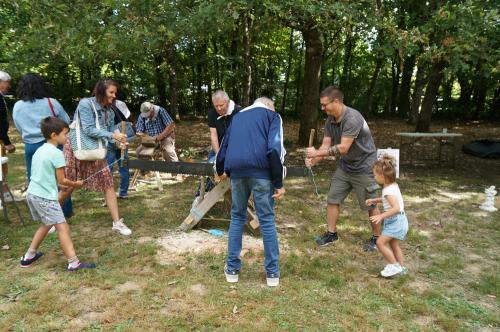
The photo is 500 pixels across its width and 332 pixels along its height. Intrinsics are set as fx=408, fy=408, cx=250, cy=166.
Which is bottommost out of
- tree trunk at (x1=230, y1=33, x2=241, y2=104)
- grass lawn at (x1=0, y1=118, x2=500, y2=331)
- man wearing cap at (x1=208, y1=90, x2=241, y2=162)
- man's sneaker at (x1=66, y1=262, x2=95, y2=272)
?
grass lawn at (x1=0, y1=118, x2=500, y2=331)

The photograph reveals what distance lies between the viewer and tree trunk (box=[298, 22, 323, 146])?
9500 millimetres

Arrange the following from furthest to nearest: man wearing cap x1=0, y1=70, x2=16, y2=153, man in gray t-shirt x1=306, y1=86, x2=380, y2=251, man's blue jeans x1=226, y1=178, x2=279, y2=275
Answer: man wearing cap x1=0, y1=70, x2=16, y2=153, man in gray t-shirt x1=306, y1=86, x2=380, y2=251, man's blue jeans x1=226, y1=178, x2=279, y2=275

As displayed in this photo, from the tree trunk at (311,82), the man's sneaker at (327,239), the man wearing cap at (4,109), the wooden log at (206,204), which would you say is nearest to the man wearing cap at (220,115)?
the wooden log at (206,204)

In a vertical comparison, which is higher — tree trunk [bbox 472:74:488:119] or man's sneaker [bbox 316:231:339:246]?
tree trunk [bbox 472:74:488:119]

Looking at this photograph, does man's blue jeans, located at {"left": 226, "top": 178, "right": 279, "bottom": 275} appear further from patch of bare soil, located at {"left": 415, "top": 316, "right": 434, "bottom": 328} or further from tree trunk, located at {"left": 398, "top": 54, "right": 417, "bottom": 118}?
tree trunk, located at {"left": 398, "top": 54, "right": 417, "bottom": 118}

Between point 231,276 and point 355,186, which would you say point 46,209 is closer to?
point 231,276

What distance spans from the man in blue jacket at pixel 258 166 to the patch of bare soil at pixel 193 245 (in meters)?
0.72

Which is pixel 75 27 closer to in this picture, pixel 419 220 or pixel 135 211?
pixel 135 211

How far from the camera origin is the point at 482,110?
18.8m

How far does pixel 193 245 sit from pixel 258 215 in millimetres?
1252

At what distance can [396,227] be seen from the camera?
3719 mm

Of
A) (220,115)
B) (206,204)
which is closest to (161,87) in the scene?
(220,115)

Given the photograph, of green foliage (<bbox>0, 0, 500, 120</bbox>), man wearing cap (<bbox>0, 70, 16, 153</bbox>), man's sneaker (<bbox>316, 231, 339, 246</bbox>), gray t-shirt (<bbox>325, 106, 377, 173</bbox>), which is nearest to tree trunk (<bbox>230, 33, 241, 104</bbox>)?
green foliage (<bbox>0, 0, 500, 120</bbox>)

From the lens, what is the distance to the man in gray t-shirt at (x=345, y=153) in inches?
163
